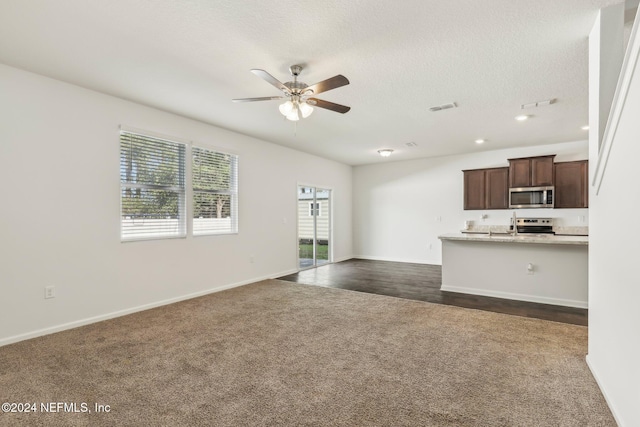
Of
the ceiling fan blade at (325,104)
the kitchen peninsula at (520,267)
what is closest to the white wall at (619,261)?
the ceiling fan blade at (325,104)

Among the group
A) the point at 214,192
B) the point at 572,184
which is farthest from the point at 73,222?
the point at 572,184

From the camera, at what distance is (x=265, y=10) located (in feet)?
7.24

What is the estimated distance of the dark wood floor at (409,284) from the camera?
13.0 feet

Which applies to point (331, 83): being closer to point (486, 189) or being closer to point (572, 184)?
point (486, 189)

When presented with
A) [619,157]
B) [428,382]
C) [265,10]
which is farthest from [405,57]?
[428,382]

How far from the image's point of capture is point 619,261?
1.85m

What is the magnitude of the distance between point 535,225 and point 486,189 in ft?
3.85

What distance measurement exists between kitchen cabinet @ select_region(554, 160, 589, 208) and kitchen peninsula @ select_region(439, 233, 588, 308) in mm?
1685

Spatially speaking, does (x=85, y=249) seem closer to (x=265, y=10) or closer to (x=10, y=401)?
(x=10, y=401)

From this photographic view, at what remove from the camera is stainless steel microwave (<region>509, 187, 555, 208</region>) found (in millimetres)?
5945

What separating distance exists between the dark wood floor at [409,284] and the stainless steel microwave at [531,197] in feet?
6.96

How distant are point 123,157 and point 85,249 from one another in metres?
1.19

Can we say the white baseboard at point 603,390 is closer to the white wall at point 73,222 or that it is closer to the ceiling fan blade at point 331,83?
the ceiling fan blade at point 331,83

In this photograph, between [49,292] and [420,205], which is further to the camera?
[420,205]
